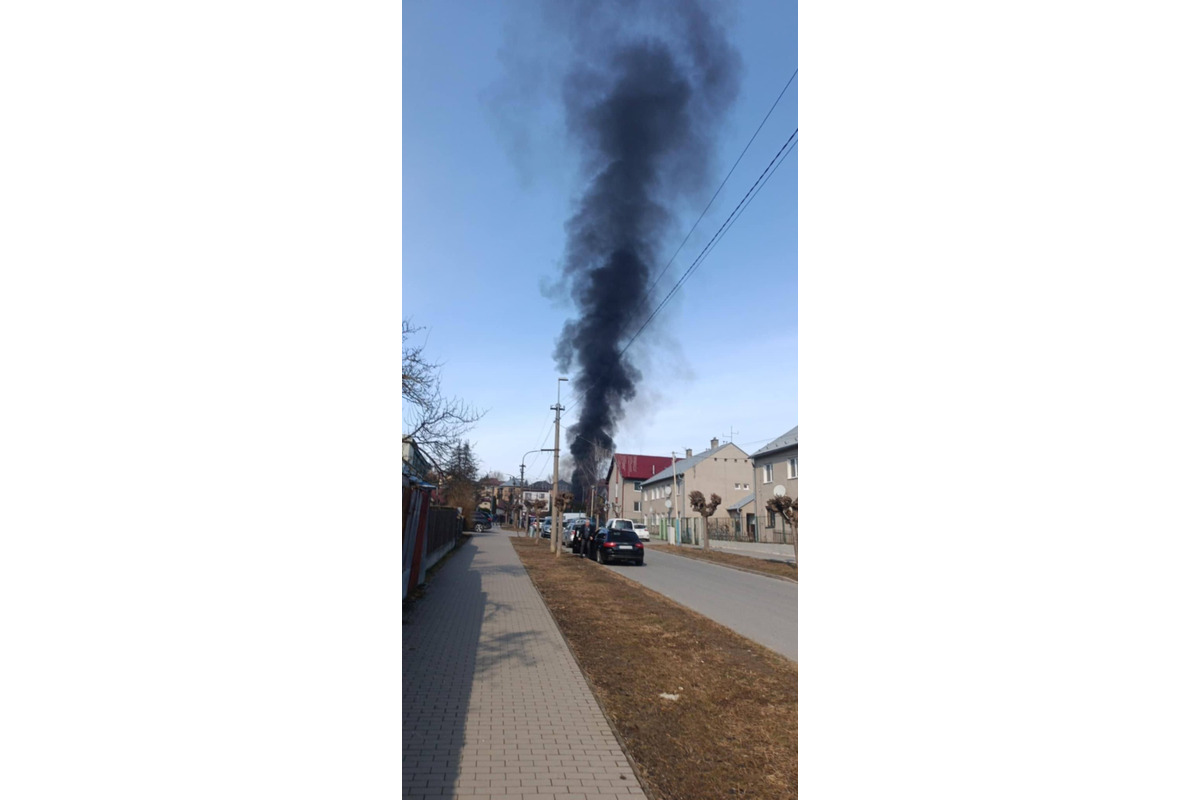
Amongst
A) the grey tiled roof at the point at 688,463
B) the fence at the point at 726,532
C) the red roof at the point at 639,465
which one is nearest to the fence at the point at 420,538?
the fence at the point at 726,532

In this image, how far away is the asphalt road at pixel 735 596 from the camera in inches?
344

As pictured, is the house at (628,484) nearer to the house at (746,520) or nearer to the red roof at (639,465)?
the red roof at (639,465)

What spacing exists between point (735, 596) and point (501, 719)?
8.83 metres

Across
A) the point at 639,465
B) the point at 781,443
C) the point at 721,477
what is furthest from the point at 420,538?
the point at 639,465

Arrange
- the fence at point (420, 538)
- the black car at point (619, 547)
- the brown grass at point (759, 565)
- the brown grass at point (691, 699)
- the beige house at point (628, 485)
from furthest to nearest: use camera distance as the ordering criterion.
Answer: the beige house at point (628, 485), the black car at point (619, 547), the brown grass at point (759, 565), the fence at point (420, 538), the brown grass at point (691, 699)

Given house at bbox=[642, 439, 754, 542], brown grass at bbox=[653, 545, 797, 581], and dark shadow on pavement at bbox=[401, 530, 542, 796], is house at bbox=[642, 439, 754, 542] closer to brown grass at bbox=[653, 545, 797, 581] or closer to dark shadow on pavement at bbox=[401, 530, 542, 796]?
brown grass at bbox=[653, 545, 797, 581]

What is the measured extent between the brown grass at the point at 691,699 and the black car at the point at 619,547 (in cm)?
1105

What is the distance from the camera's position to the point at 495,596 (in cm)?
1205

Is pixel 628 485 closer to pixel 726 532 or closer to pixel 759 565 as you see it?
pixel 726 532

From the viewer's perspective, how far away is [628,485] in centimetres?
6700
